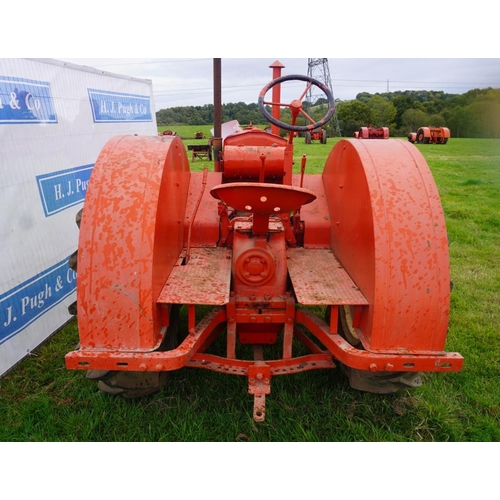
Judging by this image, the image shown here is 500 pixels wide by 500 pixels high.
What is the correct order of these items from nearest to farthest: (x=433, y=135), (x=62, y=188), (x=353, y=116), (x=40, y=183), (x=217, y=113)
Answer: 1. (x=40, y=183)
2. (x=62, y=188)
3. (x=217, y=113)
4. (x=433, y=135)
5. (x=353, y=116)

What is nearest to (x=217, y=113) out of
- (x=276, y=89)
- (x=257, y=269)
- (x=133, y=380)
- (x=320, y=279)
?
(x=276, y=89)

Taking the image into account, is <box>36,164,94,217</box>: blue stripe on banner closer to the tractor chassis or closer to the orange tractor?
the orange tractor

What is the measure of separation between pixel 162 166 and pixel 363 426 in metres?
1.95

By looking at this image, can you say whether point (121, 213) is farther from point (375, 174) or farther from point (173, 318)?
point (375, 174)

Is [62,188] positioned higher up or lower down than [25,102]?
lower down

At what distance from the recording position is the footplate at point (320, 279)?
228 cm

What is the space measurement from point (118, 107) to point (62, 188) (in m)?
1.72

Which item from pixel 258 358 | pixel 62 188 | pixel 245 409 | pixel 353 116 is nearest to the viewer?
pixel 245 409

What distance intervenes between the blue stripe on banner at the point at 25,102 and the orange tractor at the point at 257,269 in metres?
1.37

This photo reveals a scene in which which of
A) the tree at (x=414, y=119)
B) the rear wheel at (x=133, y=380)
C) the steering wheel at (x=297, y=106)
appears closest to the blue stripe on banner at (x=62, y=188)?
the rear wheel at (x=133, y=380)

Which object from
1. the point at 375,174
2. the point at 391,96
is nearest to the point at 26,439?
the point at 375,174

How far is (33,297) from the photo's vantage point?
360cm

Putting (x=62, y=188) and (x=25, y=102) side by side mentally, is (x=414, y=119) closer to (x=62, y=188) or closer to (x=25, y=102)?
(x=62, y=188)

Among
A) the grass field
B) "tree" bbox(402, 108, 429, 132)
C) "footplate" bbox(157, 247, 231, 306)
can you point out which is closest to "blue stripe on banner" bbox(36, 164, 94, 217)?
the grass field
